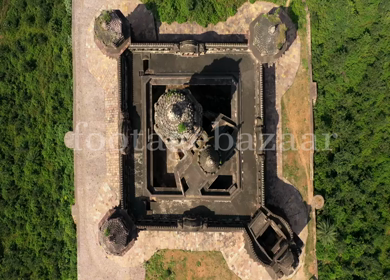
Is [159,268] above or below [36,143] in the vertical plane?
below

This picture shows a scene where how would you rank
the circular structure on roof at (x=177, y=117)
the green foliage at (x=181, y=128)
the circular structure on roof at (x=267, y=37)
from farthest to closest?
the circular structure on roof at (x=267, y=37) < the green foliage at (x=181, y=128) < the circular structure on roof at (x=177, y=117)

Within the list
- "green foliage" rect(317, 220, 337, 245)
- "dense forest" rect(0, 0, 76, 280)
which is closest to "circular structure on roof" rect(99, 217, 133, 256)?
"dense forest" rect(0, 0, 76, 280)

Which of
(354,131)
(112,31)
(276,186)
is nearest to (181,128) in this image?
(112,31)

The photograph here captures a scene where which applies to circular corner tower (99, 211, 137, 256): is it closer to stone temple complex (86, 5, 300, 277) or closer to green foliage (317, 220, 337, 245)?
stone temple complex (86, 5, 300, 277)

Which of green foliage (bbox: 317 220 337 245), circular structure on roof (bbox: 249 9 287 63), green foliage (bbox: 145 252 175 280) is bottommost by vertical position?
green foliage (bbox: 145 252 175 280)

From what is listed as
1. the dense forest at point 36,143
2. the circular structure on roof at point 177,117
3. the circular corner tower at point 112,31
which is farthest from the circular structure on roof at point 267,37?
the dense forest at point 36,143

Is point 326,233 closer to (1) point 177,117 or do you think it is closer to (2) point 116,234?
(2) point 116,234

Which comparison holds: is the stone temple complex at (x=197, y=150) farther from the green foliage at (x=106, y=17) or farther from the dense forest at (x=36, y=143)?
the dense forest at (x=36, y=143)
